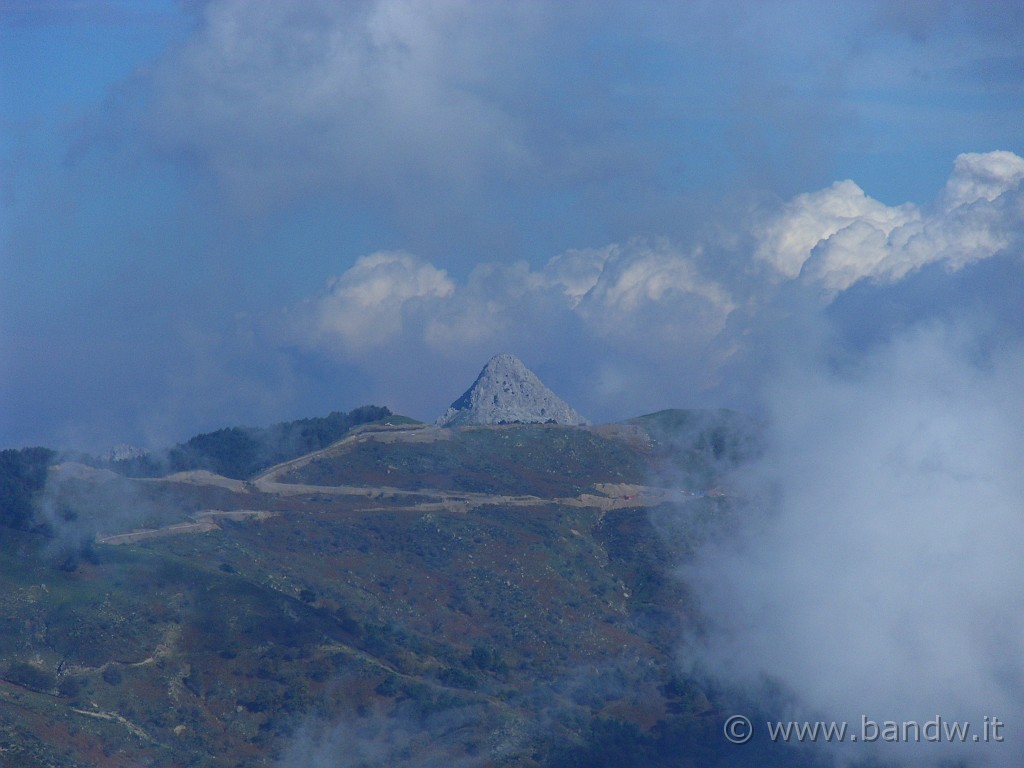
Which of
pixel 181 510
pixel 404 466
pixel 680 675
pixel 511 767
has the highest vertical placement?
pixel 404 466

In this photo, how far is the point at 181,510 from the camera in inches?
5842

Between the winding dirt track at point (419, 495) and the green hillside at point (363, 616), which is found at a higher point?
the winding dirt track at point (419, 495)

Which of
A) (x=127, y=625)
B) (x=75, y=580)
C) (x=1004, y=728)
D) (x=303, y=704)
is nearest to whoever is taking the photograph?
(x=1004, y=728)

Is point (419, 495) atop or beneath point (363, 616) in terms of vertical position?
atop

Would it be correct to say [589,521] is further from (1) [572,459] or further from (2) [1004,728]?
(2) [1004,728]

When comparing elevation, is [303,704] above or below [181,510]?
below

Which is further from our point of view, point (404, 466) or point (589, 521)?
point (404, 466)

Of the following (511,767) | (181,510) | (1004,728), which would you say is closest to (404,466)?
(181,510)

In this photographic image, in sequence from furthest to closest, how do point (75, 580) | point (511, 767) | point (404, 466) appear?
point (404, 466), point (75, 580), point (511, 767)

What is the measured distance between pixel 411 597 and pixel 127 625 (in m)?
38.2

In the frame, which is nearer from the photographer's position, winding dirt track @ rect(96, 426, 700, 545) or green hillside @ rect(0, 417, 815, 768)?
green hillside @ rect(0, 417, 815, 768)

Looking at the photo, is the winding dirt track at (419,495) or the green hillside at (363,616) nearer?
the green hillside at (363,616)

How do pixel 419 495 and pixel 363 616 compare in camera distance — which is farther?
pixel 419 495

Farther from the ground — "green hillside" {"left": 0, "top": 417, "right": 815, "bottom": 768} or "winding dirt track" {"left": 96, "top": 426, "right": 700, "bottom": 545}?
"winding dirt track" {"left": 96, "top": 426, "right": 700, "bottom": 545}
